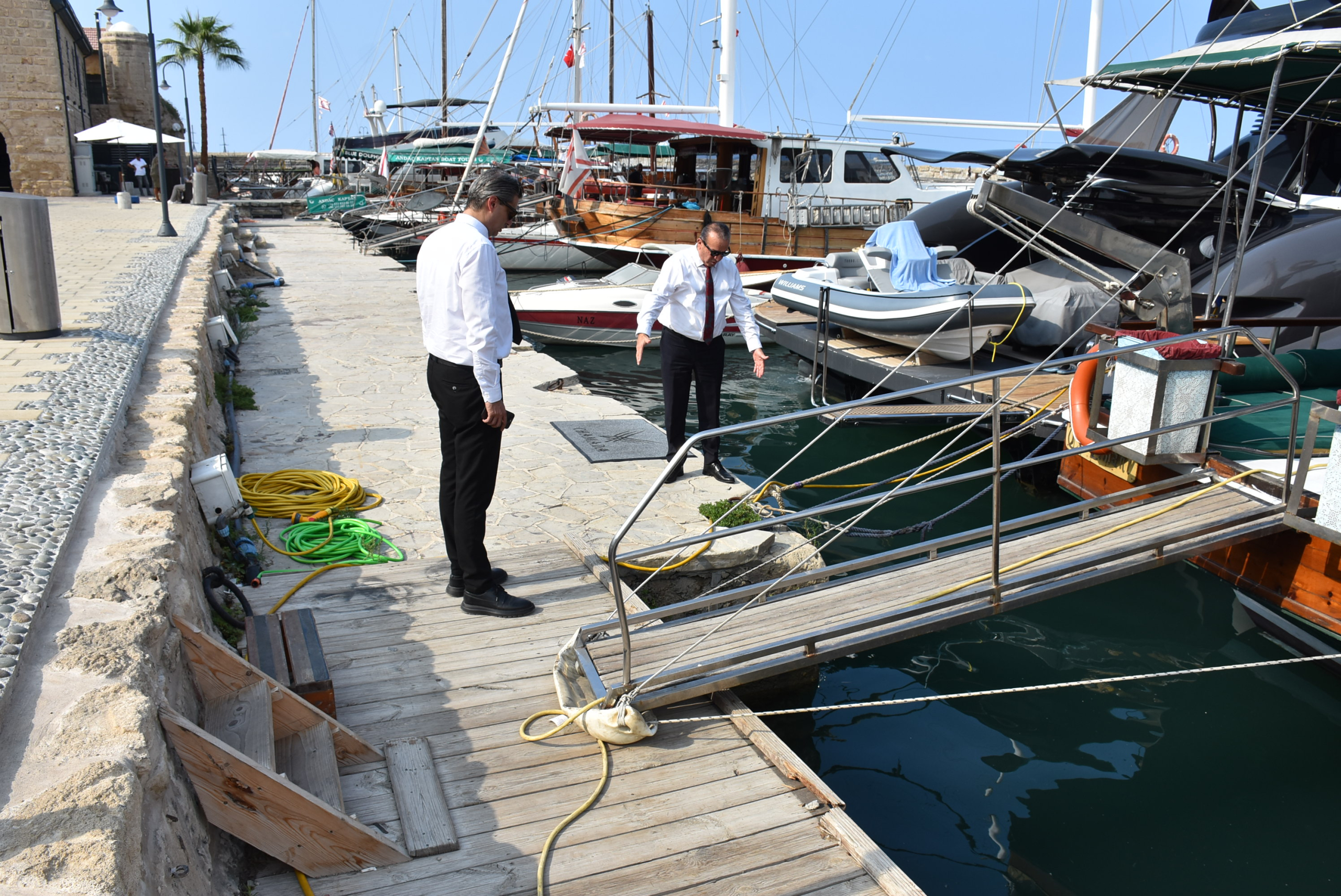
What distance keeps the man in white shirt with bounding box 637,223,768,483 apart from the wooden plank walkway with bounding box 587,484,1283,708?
2098 mm

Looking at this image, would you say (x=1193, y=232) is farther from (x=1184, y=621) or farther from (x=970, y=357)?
(x=1184, y=621)

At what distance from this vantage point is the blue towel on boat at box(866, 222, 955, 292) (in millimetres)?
10867

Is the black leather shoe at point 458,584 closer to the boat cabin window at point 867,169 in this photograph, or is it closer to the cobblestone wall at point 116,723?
the cobblestone wall at point 116,723

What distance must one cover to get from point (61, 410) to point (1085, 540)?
17.3 ft

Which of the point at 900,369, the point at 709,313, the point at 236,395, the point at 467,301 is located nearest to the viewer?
the point at 467,301

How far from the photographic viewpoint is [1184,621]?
20.7 ft

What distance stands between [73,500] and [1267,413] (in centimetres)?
758

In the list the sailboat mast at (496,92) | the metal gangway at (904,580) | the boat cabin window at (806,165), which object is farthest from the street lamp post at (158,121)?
the metal gangway at (904,580)

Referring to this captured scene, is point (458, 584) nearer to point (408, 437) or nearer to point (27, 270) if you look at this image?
point (408, 437)

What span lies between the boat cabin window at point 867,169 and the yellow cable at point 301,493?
16.5m

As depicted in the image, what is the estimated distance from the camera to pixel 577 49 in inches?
946

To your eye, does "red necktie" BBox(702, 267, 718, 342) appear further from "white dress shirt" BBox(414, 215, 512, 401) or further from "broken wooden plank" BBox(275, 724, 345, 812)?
"broken wooden plank" BBox(275, 724, 345, 812)

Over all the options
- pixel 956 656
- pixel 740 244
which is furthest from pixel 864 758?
pixel 740 244

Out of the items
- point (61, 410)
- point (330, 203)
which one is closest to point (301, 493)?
point (61, 410)
